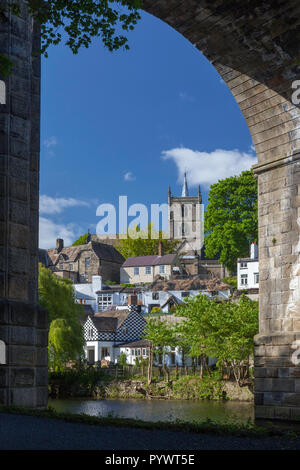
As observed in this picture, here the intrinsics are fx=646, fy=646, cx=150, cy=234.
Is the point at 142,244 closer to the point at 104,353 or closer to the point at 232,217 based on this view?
the point at 232,217

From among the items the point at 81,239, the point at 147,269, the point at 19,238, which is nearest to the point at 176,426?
the point at 19,238

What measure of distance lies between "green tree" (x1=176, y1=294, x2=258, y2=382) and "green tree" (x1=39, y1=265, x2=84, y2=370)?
17.2 ft

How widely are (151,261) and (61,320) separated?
34.2 m

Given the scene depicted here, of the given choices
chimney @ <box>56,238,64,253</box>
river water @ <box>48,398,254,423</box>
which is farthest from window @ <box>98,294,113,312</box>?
river water @ <box>48,398,254,423</box>

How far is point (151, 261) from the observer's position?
6488 centimetres

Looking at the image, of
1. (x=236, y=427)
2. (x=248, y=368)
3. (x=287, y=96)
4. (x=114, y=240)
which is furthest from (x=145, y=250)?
(x=236, y=427)

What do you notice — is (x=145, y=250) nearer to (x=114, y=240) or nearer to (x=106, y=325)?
(x=114, y=240)

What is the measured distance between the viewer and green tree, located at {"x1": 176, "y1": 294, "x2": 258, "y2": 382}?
27875 millimetres

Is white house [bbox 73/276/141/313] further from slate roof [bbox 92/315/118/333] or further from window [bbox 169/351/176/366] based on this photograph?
window [bbox 169/351/176/366]

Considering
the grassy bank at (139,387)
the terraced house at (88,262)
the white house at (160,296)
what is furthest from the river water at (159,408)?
the terraced house at (88,262)

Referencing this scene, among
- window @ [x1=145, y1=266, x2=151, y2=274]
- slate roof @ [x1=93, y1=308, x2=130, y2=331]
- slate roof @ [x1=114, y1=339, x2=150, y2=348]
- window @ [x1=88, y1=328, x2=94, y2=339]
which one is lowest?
slate roof @ [x1=114, y1=339, x2=150, y2=348]

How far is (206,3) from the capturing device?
10.5m

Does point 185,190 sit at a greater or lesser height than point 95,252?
greater
